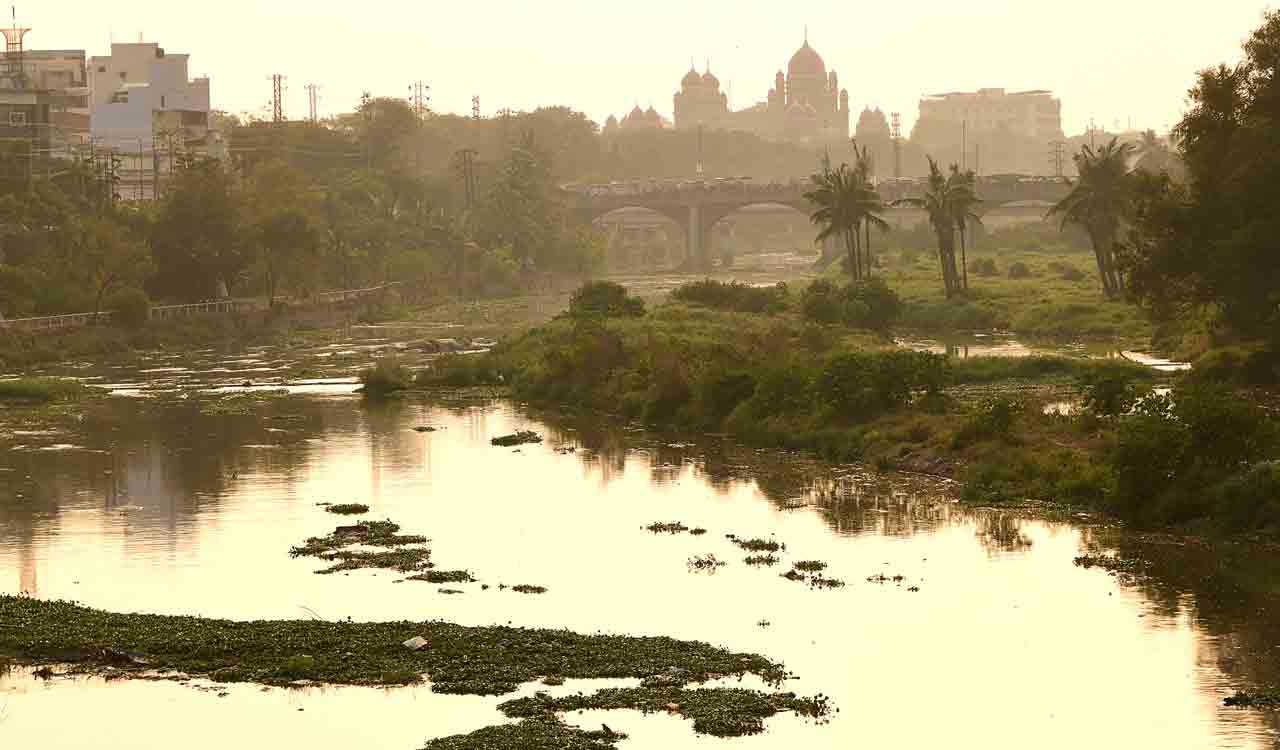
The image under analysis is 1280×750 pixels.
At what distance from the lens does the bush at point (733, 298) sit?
315 feet

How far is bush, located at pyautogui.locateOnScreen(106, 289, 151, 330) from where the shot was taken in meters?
97.1

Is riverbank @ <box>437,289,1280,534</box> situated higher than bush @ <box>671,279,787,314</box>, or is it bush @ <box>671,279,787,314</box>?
bush @ <box>671,279,787,314</box>

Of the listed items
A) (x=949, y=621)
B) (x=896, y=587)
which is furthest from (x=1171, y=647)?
(x=896, y=587)

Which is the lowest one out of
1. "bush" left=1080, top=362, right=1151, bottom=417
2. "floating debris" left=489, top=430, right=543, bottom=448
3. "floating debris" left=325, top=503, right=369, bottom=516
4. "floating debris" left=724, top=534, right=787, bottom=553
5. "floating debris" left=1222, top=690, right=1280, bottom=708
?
"floating debris" left=1222, top=690, right=1280, bottom=708

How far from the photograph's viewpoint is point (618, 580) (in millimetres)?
40125

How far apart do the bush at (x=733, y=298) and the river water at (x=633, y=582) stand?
1263 inches

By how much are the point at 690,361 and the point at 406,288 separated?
7145cm

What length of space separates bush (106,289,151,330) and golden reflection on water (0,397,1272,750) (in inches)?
1370

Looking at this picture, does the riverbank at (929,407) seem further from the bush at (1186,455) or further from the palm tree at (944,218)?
the palm tree at (944,218)

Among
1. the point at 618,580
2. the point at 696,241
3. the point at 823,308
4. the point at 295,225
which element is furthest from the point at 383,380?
the point at 696,241

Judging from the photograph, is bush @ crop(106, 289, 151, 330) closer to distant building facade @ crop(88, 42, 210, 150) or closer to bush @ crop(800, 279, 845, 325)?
bush @ crop(800, 279, 845, 325)

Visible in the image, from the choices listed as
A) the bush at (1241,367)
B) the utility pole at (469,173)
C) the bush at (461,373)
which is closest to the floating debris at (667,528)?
the bush at (1241,367)

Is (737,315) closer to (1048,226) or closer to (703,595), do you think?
(703,595)

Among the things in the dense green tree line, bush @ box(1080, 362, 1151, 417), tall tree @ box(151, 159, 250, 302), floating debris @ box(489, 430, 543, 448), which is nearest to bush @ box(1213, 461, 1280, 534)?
bush @ box(1080, 362, 1151, 417)
